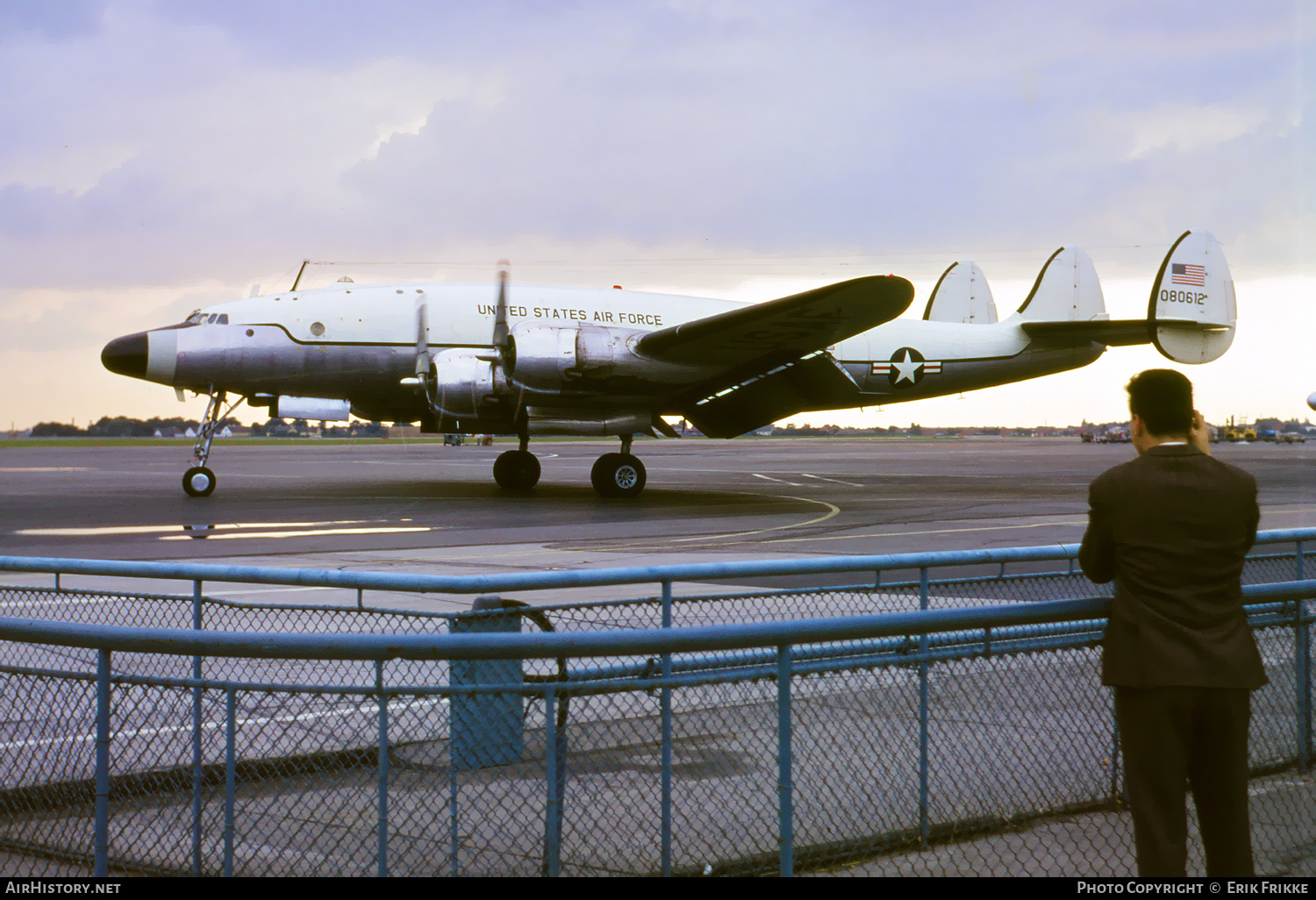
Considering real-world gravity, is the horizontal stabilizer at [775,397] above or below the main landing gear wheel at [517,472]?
above

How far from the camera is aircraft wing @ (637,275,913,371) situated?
18672 mm

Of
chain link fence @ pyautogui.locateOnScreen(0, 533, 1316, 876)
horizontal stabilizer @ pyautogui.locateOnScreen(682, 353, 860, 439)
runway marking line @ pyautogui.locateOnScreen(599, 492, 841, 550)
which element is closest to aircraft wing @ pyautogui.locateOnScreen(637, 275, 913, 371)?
horizontal stabilizer @ pyautogui.locateOnScreen(682, 353, 860, 439)

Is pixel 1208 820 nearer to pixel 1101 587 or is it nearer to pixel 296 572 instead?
pixel 1101 587

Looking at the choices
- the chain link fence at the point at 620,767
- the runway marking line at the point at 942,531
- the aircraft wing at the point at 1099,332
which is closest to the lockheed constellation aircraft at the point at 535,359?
the aircraft wing at the point at 1099,332

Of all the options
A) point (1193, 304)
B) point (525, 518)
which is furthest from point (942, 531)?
point (1193, 304)

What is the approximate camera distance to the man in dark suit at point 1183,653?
3213mm

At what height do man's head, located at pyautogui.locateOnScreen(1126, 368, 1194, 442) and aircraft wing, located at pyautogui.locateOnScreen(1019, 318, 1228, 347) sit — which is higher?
aircraft wing, located at pyautogui.locateOnScreen(1019, 318, 1228, 347)

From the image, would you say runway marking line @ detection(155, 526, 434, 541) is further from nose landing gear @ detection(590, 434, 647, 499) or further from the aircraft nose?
the aircraft nose

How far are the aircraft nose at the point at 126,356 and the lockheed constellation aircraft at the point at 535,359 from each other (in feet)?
0.09

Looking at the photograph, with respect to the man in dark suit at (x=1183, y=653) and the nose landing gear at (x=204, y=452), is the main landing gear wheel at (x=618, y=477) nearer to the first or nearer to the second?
the nose landing gear at (x=204, y=452)

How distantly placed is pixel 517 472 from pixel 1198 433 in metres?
21.3

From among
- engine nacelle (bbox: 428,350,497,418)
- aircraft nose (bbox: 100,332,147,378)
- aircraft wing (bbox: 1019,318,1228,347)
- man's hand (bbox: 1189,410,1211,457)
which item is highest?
aircraft wing (bbox: 1019,318,1228,347)

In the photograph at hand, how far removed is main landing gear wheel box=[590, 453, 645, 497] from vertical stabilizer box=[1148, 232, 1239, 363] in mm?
15400

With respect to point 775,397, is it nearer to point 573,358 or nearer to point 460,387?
point 573,358
